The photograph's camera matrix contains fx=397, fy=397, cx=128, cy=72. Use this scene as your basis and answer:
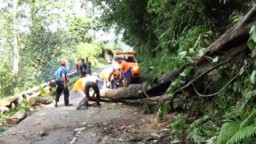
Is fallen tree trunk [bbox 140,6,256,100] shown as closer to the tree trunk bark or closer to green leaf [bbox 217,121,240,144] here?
green leaf [bbox 217,121,240,144]

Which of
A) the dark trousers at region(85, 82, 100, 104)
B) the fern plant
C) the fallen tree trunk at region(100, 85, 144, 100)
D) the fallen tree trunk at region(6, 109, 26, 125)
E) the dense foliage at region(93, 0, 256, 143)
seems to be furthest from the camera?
the dark trousers at region(85, 82, 100, 104)

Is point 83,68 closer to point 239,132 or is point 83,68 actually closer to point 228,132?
point 228,132

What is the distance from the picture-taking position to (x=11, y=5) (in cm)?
3094

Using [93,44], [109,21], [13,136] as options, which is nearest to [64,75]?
[13,136]

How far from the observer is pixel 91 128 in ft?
33.0

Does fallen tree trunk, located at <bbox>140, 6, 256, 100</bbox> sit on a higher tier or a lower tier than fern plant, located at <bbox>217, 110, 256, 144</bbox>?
higher

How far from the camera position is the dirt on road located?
28.8ft

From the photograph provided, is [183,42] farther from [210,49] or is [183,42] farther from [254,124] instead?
[254,124]

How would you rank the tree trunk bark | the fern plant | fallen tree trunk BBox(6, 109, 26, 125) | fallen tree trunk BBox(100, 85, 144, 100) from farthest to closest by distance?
the tree trunk bark
fallen tree trunk BBox(6, 109, 26, 125)
fallen tree trunk BBox(100, 85, 144, 100)
the fern plant

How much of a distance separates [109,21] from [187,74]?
15.5m

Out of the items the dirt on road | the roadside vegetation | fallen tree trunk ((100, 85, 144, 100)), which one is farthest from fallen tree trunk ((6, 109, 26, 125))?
the roadside vegetation

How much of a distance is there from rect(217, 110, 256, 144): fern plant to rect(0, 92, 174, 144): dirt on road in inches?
105

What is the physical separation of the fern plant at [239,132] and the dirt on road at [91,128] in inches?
105

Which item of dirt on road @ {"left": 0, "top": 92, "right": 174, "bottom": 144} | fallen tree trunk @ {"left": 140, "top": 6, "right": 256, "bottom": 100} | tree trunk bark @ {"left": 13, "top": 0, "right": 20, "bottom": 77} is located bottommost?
dirt on road @ {"left": 0, "top": 92, "right": 174, "bottom": 144}
